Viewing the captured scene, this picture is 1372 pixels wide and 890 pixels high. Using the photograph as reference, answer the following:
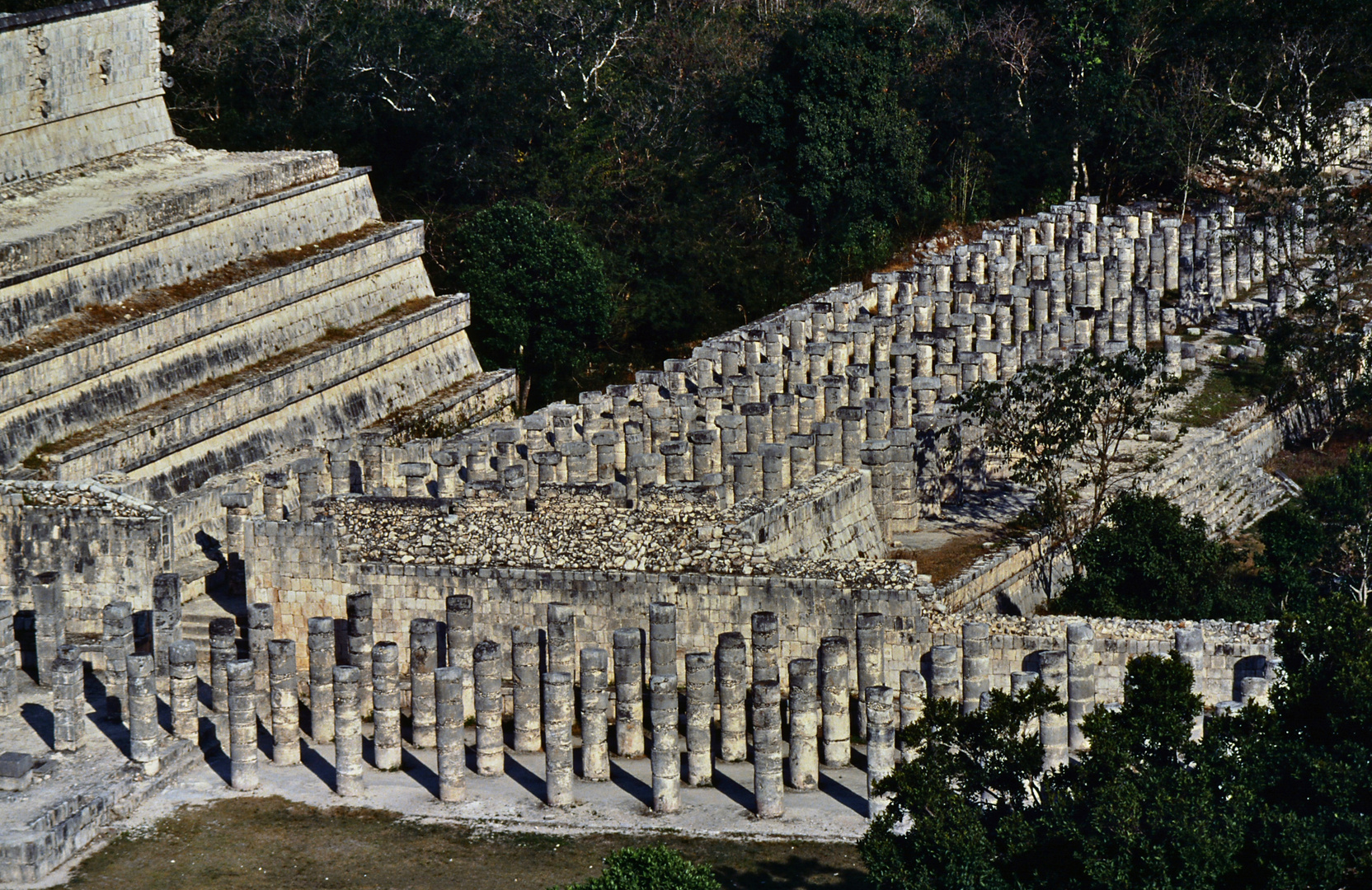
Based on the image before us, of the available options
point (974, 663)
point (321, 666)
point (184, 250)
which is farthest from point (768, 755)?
point (184, 250)

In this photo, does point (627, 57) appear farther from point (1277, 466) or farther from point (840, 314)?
point (1277, 466)

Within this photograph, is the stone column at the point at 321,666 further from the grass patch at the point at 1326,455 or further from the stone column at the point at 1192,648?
the grass patch at the point at 1326,455

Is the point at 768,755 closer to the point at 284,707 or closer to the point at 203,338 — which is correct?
the point at 284,707

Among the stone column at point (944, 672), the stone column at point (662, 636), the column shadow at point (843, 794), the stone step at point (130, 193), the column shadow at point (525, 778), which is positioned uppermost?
the stone step at point (130, 193)

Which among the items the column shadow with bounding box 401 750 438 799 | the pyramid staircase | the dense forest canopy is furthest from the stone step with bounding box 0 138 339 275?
the column shadow with bounding box 401 750 438 799

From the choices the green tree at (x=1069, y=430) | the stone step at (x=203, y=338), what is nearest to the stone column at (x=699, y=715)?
the green tree at (x=1069, y=430)

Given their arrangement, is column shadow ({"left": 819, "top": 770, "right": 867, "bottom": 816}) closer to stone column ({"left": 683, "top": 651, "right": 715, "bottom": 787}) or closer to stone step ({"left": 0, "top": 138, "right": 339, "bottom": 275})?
stone column ({"left": 683, "top": 651, "right": 715, "bottom": 787})
